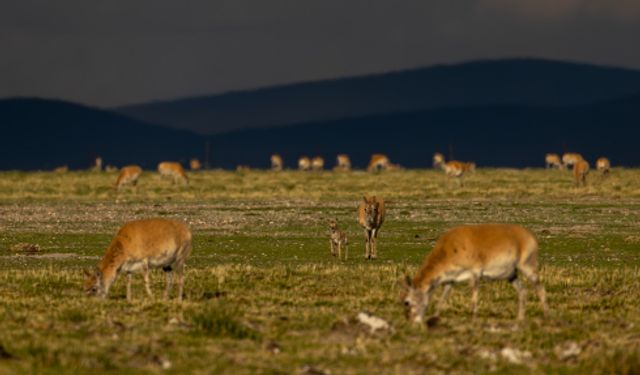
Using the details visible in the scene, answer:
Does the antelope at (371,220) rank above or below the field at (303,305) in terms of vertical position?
above

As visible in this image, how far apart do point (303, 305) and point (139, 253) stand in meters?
3.05

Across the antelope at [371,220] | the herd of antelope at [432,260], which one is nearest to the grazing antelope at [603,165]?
the antelope at [371,220]

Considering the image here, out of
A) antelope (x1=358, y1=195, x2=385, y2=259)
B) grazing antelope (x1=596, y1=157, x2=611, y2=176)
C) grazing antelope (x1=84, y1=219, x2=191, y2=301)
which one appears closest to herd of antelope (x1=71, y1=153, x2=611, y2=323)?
grazing antelope (x1=84, y1=219, x2=191, y2=301)

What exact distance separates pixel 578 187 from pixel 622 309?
163 feet

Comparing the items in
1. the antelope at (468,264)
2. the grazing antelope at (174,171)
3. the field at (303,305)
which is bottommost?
the field at (303,305)

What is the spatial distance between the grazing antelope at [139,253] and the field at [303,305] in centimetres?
40

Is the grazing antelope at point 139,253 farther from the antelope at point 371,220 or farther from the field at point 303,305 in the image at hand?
the antelope at point 371,220

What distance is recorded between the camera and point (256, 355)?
1686 centimetres

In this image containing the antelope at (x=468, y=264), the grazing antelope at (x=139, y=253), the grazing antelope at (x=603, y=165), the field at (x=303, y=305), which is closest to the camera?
the field at (x=303, y=305)

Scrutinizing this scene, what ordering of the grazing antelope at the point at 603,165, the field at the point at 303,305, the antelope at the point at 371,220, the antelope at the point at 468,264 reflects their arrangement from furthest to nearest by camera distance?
the grazing antelope at the point at 603,165 → the antelope at the point at 371,220 → the antelope at the point at 468,264 → the field at the point at 303,305

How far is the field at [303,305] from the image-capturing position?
1645 centimetres

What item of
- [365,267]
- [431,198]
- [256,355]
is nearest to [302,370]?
[256,355]

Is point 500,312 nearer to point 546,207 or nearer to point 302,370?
point 302,370

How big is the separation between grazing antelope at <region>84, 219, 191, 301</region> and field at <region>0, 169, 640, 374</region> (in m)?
0.40
